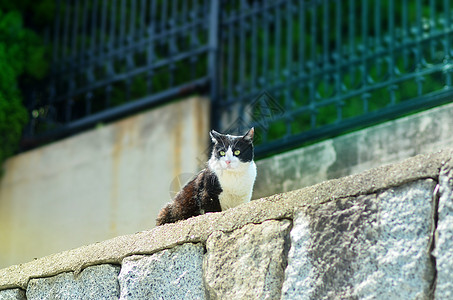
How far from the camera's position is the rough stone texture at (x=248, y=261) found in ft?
7.65

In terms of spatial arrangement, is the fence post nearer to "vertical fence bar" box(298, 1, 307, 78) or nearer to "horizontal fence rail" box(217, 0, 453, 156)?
"horizontal fence rail" box(217, 0, 453, 156)

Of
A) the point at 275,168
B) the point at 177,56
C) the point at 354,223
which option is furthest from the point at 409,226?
the point at 177,56

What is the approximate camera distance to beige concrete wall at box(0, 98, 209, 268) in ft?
19.9

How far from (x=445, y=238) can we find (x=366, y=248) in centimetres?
24

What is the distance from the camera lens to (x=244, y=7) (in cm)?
623

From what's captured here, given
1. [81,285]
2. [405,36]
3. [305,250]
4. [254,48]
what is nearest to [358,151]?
[405,36]

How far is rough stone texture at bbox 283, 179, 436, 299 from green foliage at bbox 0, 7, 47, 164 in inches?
200

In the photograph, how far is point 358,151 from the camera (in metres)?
4.83

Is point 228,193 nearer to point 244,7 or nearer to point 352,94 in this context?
point 352,94

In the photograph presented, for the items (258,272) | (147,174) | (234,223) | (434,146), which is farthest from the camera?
(147,174)

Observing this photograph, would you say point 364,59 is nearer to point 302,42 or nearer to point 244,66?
point 302,42

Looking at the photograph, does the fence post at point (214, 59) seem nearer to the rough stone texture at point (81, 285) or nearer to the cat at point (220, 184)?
the cat at point (220, 184)

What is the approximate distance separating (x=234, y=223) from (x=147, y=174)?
12.1 feet

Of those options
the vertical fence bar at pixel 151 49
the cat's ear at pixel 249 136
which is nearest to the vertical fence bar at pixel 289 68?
the vertical fence bar at pixel 151 49
